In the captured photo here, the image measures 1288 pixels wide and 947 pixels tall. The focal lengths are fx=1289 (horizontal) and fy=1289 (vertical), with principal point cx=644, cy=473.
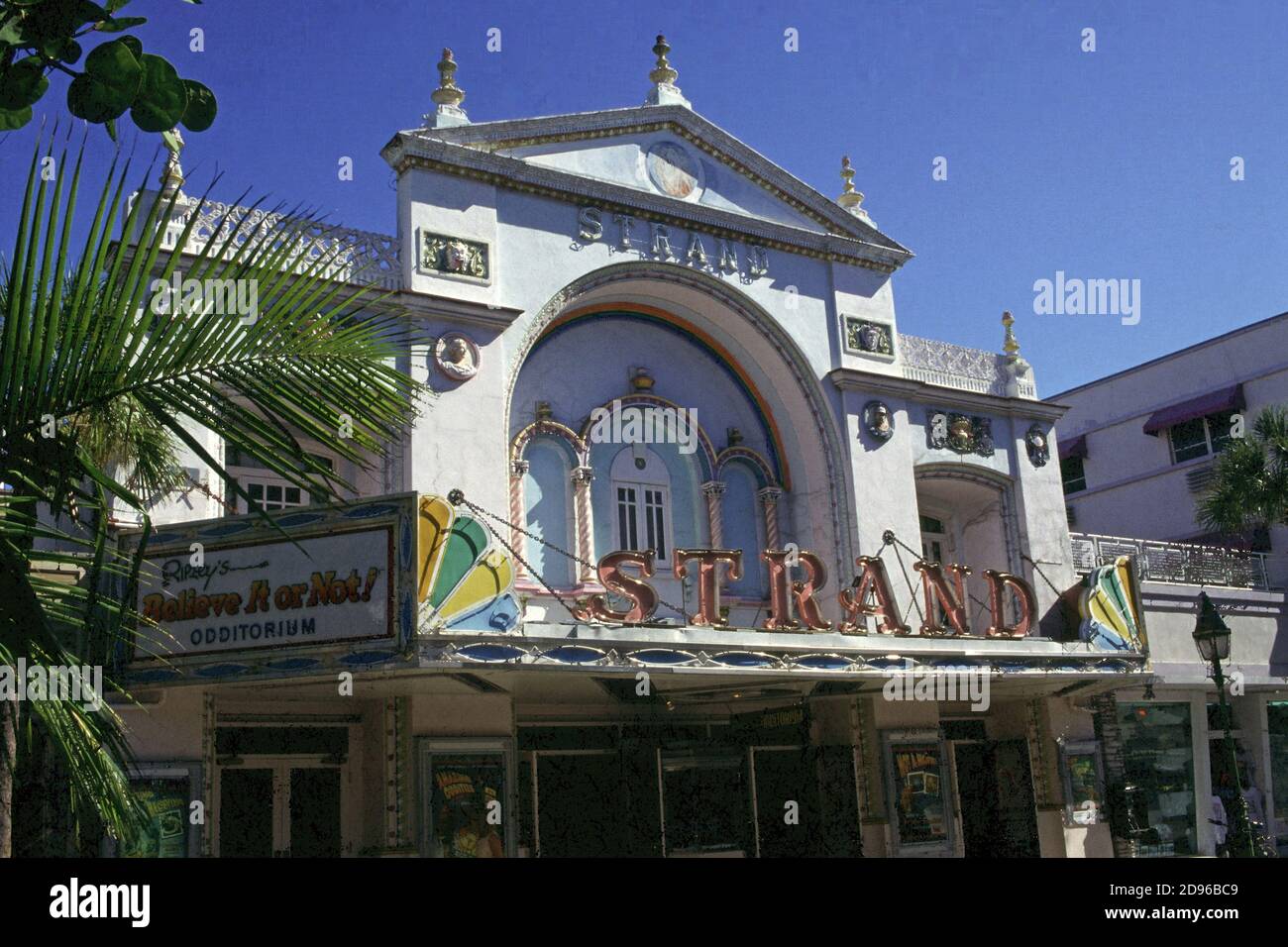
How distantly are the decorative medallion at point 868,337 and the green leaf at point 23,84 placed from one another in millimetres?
18873

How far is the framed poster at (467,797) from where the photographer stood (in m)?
15.7

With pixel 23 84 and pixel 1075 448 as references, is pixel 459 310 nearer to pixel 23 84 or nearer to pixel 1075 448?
pixel 23 84

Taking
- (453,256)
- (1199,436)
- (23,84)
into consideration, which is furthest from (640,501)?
(1199,436)

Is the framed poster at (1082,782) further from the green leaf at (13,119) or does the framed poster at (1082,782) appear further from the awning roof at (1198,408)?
the green leaf at (13,119)

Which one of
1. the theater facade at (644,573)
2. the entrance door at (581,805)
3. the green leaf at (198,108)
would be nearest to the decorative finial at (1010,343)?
the theater facade at (644,573)

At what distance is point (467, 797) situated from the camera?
52.8 feet

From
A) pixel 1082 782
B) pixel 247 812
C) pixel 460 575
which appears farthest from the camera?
pixel 1082 782

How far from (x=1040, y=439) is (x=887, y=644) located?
7.82 meters

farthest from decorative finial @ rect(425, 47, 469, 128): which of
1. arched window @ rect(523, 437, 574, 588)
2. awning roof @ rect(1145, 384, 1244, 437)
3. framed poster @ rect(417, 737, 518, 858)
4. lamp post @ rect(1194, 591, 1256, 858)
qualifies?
awning roof @ rect(1145, 384, 1244, 437)

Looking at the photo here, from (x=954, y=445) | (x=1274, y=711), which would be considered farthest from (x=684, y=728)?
(x=1274, y=711)

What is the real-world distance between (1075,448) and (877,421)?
1555 cm

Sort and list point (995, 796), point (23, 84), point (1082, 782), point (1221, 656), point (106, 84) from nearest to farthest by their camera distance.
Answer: point (106, 84)
point (23, 84)
point (1221, 656)
point (1082, 782)
point (995, 796)
